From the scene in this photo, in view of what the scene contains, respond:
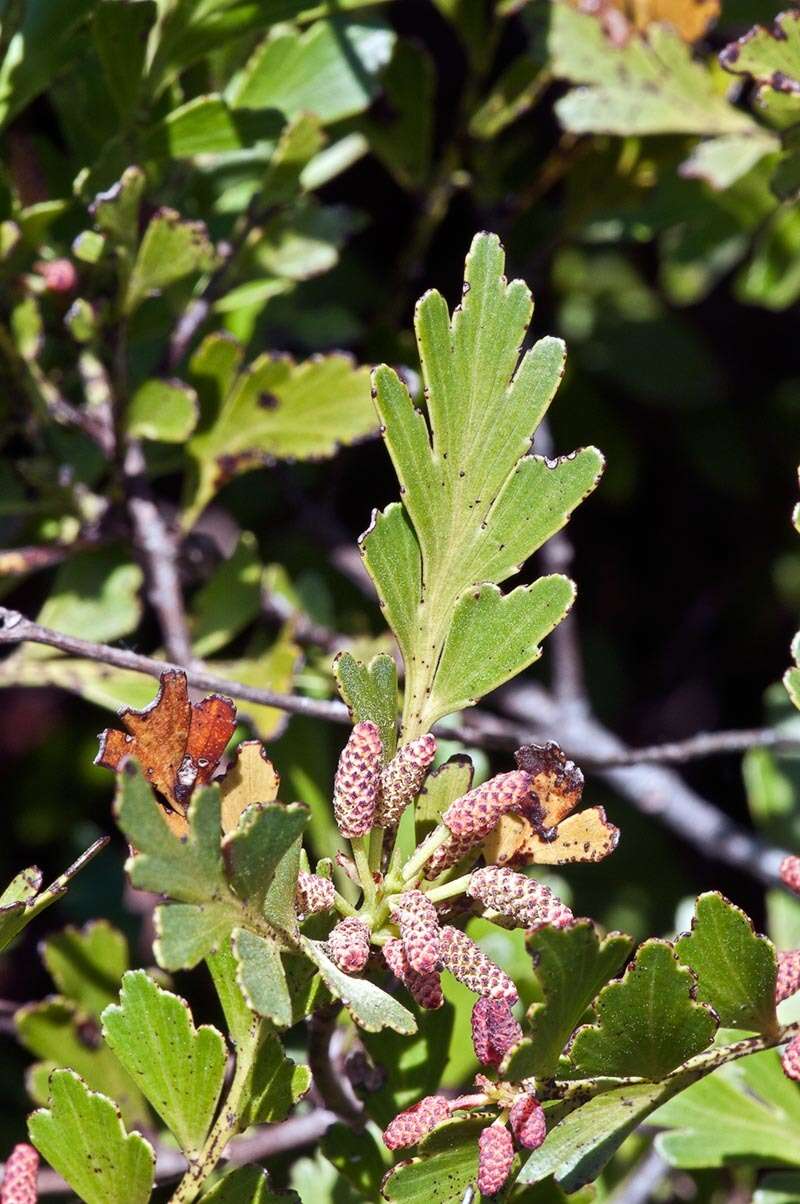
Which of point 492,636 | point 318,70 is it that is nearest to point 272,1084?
point 492,636

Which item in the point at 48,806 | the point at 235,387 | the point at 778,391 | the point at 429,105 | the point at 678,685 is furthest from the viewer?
the point at 678,685

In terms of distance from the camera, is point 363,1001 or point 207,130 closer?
point 363,1001

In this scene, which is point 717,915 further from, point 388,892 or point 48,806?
point 48,806

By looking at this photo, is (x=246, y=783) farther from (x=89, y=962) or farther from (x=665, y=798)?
(x=665, y=798)

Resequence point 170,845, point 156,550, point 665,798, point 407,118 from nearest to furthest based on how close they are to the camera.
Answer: point 170,845
point 156,550
point 407,118
point 665,798

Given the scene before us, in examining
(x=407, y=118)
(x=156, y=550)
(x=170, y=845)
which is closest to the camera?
(x=170, y=845)

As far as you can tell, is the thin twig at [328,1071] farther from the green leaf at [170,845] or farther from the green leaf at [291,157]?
the green leaf at [291,157]

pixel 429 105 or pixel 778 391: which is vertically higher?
pixel 429 105

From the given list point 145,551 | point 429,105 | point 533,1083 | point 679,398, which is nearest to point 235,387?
point 145,551
